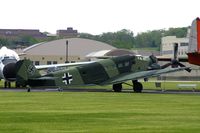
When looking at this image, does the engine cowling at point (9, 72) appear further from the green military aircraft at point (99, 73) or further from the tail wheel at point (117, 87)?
the tail wheel at point (117, 87)

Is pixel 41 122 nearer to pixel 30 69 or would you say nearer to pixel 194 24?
pixel 30 69

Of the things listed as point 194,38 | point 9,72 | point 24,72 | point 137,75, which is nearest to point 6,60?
point 9,72

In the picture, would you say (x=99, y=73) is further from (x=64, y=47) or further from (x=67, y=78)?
(x=64, y=47)

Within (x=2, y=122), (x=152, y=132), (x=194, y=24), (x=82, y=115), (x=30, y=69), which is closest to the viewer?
(x=152, y=132)

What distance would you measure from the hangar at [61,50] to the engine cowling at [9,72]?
88410 millimetres

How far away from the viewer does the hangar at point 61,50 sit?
154m

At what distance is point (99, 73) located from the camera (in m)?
56.0

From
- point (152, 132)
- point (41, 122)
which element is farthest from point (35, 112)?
point (152, 132)

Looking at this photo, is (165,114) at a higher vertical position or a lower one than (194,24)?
lower

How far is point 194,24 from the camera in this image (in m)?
59.1

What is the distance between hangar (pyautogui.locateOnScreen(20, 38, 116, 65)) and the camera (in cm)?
15362

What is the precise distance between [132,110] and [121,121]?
5.54 meters

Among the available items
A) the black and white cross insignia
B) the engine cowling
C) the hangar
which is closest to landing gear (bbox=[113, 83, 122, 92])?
the black and white cross insignia

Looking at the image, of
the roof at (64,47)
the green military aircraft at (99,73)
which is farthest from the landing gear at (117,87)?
the roof at (64,47)
